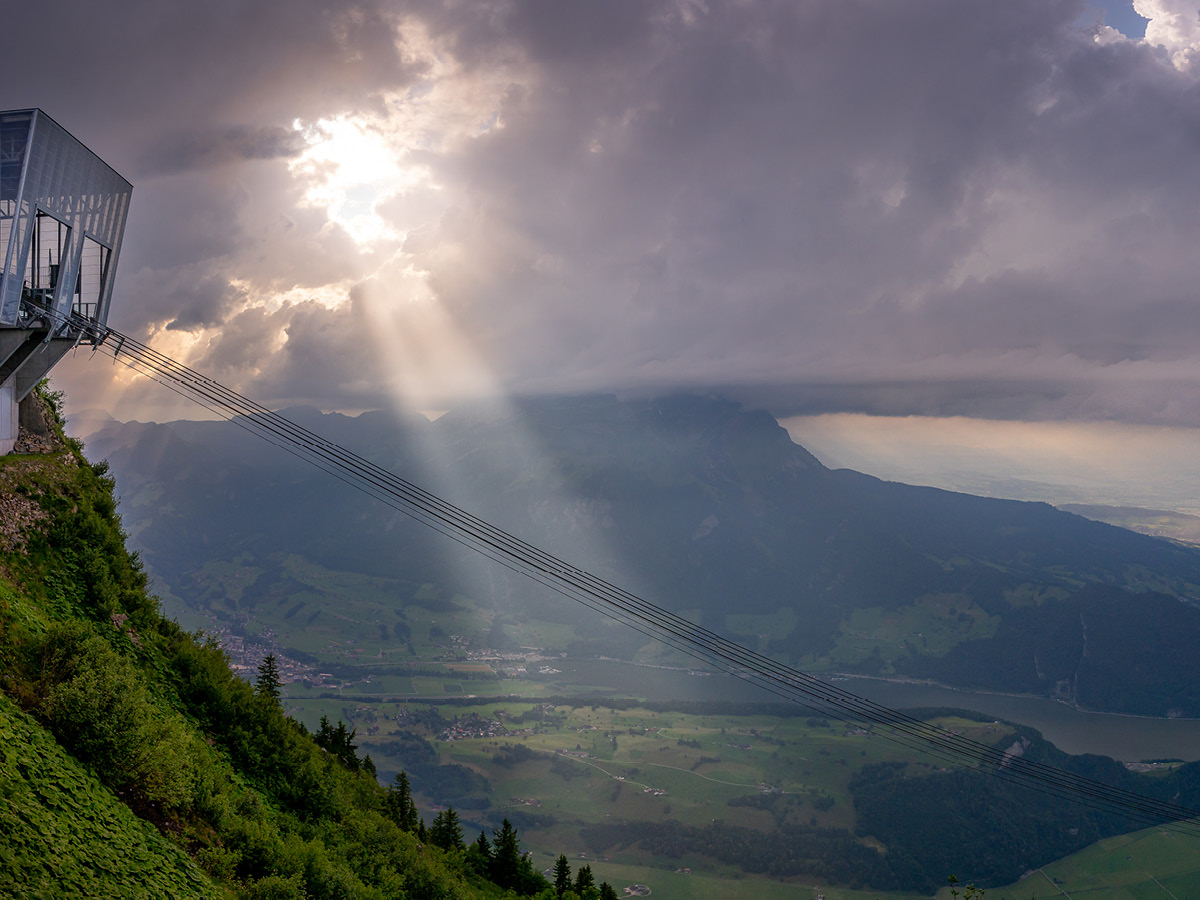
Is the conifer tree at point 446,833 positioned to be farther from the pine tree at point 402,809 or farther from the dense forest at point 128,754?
the dense forest at point 128,754

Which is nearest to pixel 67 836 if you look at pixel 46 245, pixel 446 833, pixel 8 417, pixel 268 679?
pixel 8 417

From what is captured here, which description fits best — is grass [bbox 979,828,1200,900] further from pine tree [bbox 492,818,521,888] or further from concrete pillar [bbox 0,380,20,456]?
concrete pillar [bbox 0,380,20,456]

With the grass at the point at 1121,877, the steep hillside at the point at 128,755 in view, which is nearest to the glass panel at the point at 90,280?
the steep hillside at the point at 128,755

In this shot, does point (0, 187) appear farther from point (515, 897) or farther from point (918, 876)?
point (918, 876)

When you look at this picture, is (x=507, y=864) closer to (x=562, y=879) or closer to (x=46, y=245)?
(x=562, y=879)

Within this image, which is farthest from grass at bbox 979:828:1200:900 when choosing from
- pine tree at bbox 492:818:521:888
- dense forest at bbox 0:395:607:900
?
dense forest at bbox 0:395:607:900
